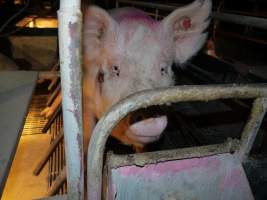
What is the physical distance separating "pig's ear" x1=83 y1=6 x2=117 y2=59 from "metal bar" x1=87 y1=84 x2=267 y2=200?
4.47ft

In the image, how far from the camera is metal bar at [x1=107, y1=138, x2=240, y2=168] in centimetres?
99

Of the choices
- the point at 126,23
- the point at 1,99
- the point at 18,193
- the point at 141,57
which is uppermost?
the point at 126,23

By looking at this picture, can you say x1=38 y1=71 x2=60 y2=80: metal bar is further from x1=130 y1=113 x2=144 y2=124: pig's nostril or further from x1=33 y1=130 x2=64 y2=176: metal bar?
x1=130 y1=113 x2=144 y2=124: pig's nostril

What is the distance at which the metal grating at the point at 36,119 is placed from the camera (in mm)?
3699

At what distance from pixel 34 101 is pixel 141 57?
9.96 ft

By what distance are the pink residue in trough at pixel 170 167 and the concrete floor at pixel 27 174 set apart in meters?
2.02

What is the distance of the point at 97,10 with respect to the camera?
2.04 meters

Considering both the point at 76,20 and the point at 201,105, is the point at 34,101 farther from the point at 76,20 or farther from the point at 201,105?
the point at 76,20

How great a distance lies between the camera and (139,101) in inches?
32.3

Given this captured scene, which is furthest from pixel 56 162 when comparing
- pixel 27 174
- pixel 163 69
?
pixel 163 69

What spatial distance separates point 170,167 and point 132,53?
1.13 metres

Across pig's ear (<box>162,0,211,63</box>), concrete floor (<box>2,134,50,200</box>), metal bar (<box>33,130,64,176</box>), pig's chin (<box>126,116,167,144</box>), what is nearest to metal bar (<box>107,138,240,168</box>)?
pig's chin (<box>126,116,167,144</box>)

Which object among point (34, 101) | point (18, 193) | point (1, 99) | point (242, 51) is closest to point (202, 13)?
point (1, 99)

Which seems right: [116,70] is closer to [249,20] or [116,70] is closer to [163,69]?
[163,69]
